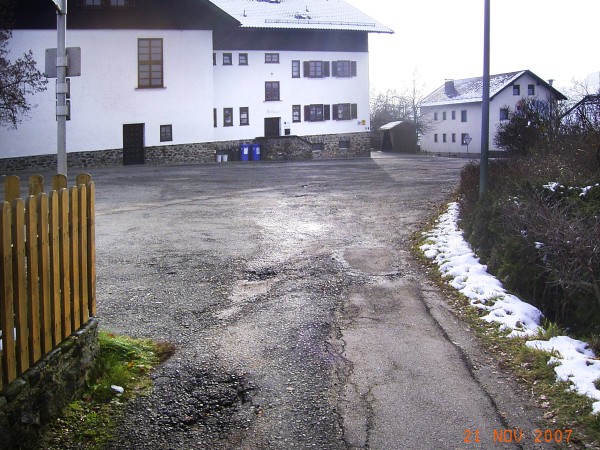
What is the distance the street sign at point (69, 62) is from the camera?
10.6m


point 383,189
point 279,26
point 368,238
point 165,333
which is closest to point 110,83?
point 279,26

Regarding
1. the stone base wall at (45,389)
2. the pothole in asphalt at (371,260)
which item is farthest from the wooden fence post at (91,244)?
the pothole in asphalt at (371,260)

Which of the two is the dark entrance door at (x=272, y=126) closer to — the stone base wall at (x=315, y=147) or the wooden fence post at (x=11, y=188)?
the stone base wall at (x=315, y=147)

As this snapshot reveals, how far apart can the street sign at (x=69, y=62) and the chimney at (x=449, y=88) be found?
71616 mm

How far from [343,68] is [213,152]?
13.4 m

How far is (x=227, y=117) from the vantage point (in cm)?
4828

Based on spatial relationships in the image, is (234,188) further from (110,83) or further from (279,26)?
(279,26)

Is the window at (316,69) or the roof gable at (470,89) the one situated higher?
the roof gable at (470,89)

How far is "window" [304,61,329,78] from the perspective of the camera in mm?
51406

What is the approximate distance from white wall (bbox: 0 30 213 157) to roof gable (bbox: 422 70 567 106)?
103 ft

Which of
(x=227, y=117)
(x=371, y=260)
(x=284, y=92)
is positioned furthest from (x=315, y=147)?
(x=371, y=260)

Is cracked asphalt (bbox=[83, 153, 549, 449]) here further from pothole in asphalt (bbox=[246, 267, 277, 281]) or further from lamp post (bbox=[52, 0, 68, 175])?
lamp post (bbox=[52, 0, 68, 175])

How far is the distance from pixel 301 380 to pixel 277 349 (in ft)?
3.01

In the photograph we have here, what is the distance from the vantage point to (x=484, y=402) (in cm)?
559
